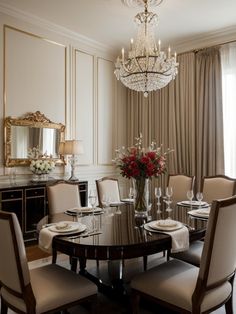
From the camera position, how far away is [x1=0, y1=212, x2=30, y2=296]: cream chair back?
1595 mm

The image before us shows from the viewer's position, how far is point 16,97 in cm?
405

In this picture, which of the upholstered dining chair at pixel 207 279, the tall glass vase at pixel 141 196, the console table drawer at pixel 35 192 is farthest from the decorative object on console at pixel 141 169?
the console table drawer at pixel 35 192

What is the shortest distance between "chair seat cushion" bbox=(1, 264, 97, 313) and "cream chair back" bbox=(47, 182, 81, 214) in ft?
3.22

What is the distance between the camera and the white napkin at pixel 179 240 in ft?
6.23

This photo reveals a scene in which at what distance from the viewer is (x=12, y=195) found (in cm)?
363

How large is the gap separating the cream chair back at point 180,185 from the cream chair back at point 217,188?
19 cm

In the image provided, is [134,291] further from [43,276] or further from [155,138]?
[155,138]

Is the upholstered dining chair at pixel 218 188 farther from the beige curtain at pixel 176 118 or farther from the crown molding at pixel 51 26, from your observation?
the crown molding at pixel 51 26

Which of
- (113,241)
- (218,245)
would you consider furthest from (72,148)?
(218,245)

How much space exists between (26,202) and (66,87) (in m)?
1.95

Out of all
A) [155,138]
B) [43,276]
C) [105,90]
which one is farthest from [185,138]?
[43,276]

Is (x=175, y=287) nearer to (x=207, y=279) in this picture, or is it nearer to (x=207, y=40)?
(x=207, y=279)

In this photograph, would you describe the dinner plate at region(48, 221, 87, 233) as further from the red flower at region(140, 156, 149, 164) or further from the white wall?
the white wall

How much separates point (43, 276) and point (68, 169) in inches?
114
